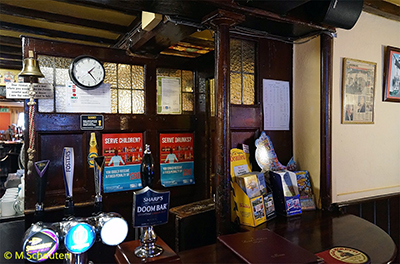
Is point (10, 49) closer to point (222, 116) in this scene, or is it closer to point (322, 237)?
point (222, 116)

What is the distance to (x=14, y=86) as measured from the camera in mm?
2264

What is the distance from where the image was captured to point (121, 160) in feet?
9.17

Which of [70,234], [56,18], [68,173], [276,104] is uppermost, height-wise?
[56,18]

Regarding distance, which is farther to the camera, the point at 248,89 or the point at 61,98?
the point at 61,98

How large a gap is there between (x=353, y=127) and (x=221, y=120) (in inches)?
53.5

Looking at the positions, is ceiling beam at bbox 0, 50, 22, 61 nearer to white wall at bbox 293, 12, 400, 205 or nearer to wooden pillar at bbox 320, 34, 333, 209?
white wall at bbox 293, 12, 400, 205

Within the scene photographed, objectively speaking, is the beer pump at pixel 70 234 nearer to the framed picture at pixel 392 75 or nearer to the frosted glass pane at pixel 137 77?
the frosted glass pane at pixel 137 77

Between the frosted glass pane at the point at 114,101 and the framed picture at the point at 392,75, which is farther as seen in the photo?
the frosted glass pane at the point at 114,101

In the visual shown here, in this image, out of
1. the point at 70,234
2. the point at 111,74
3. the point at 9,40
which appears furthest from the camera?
the point at 9,40

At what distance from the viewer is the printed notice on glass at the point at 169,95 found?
299 centimetres

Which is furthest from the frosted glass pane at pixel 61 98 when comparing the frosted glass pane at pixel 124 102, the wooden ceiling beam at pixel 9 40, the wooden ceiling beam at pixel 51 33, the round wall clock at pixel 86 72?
the wooden ceiling beam at pixel 9 40

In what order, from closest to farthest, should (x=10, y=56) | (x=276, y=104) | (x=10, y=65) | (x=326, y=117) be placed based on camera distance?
(x=326, y=117) < (x=276, y=104) < (x=10, y=56) < (x=10, y=65)

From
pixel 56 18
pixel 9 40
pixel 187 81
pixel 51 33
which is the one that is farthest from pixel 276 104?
pixel 9 40

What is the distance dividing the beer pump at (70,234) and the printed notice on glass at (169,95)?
165cm
